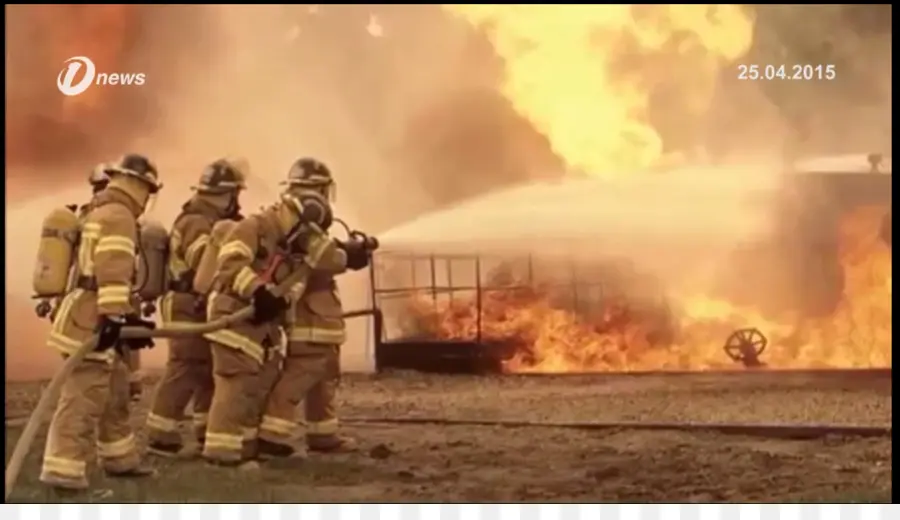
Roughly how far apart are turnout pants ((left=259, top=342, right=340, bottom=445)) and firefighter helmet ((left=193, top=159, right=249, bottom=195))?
474mm

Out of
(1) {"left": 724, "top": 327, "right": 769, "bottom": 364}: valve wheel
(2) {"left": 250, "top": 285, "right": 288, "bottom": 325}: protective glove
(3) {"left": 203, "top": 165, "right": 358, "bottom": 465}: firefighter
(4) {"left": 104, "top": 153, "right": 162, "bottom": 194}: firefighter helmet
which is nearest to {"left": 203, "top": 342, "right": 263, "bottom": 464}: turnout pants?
(3) {"left": 203, "top": 165, "right": 358, "bottom": 465}: firefighter

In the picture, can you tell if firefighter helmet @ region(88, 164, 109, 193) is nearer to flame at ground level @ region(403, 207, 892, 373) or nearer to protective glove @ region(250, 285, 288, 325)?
protective glove @ region(250, 285, 288, 325)

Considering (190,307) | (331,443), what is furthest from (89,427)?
(331,443)

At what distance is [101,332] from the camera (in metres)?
3.02

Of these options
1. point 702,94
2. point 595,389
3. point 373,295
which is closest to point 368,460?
point 373,295

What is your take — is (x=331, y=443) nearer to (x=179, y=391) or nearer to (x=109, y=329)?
(x=179, y=391)

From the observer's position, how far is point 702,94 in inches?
133

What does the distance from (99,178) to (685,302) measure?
1.72 m

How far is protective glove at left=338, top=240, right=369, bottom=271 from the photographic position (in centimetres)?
329

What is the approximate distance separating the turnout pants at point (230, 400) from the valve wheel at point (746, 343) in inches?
53.2

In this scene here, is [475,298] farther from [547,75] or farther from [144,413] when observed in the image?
[144,413]

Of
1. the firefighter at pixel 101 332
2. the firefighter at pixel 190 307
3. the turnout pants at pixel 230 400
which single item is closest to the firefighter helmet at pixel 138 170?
the firefighter at pixel 101 332

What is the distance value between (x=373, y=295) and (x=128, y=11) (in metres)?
1.09

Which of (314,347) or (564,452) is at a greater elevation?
(314,347)
